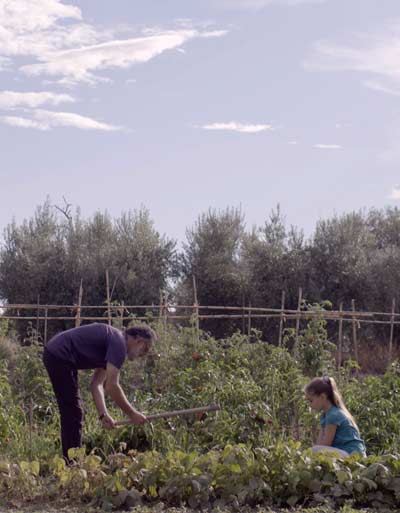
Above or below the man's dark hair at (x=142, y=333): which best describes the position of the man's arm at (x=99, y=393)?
below

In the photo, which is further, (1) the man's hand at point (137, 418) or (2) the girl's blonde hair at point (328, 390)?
(2) the girl's blonde hair at point (328, 390)

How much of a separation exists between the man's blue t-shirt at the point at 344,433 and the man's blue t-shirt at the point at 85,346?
1.56 metres

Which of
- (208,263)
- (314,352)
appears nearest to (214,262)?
(208,263)

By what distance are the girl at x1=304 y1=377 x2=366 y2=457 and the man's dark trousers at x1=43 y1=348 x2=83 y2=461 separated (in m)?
1.70

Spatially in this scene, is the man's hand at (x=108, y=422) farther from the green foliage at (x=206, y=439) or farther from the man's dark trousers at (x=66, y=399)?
the man's dark trousers at (x=66, y=399)

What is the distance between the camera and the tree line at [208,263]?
67.3ft

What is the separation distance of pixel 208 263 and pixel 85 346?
52.9 ft

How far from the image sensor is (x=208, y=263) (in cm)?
2169

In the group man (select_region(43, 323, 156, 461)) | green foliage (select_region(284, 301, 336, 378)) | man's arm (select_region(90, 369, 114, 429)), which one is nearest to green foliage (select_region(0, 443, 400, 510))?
man's arm (select_region(90, 369, 114, 429))

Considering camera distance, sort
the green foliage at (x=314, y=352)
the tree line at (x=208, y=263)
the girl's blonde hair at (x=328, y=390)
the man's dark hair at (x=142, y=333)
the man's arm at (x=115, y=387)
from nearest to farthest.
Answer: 1. the man's arm at (x=115, y=387)
2. the man's dark hair at (x=142, y=333)
3. the girl's blonde hair at (x=328, y=390)
4. the green foliage at (x=314, y=352)
5. the tree line at (x=208, y=263)

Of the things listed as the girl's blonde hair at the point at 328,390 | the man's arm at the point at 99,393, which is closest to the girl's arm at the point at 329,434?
the girl's blonde hair at the point at 328,390

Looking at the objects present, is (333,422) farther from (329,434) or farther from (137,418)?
(137,418)

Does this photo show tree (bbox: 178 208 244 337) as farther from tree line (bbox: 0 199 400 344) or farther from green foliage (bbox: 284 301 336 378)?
green foliage (bbox: 284 301 336 378)

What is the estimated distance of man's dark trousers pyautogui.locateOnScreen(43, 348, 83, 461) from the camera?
18.6 ft
